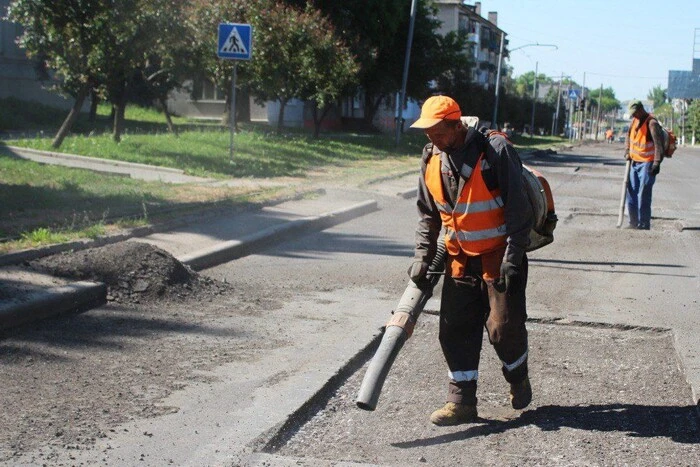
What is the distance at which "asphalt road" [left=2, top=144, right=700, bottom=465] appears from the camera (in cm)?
459

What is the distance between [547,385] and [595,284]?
3.72 m

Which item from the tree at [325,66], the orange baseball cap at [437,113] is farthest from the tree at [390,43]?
the orange baseball cap at [437,113]

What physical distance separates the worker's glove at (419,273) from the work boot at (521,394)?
2.37ft

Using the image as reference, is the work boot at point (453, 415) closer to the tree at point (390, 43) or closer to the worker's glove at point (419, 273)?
the worker's glove at point (419, 273)

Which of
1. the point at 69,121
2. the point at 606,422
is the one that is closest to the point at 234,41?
the point at 69,121

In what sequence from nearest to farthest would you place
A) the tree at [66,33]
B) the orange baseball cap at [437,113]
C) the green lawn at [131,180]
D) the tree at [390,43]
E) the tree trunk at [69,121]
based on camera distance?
1. the orange baseball cap at [437,113]
2. the green lawn at [131,180]
3. the tree at [66,33]
4. the tree trunk at [69,121]
5. the tree at [390,43]

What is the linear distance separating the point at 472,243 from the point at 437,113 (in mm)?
680

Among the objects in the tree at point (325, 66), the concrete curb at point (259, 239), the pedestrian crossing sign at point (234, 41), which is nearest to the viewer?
the concrete curb at point (259, 239)

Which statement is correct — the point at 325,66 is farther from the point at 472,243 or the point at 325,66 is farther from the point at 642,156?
the point at 472,243

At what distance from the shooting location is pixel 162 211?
11805mm

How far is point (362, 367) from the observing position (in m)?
6.16

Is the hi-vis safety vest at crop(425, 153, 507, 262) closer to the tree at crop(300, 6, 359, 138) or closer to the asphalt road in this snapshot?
the asphalt road

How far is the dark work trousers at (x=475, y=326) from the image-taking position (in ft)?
16.5

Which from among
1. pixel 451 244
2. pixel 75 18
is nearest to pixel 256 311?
pixel 451 244
